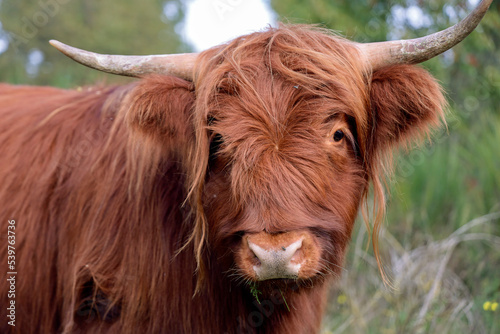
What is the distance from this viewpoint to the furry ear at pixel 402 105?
8.00 feet

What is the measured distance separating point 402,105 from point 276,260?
106cm

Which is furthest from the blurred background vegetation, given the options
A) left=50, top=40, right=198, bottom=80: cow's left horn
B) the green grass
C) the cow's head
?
left=50, top=40, right=198, bottom=80: cow's left horn

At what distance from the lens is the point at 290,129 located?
221cm

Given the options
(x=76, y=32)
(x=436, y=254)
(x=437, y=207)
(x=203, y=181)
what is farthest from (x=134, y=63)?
(x=76, y=32)

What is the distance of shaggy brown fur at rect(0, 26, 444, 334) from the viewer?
7.20ft

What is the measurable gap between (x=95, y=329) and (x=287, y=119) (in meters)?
1.50

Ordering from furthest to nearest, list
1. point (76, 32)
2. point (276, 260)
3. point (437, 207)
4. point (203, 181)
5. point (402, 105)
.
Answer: point (76, 32)
point (437, 207)
point (402, 105)
point (203, 181)
point (276, 260)

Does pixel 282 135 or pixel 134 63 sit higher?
pixel 134 63

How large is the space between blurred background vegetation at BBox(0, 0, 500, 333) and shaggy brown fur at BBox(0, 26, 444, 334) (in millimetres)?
620

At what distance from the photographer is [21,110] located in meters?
3.31

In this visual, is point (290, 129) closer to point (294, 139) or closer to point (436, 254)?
point (294, 139)

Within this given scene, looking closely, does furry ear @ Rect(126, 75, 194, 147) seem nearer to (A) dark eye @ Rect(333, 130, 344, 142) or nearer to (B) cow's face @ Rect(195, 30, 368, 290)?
(B) cow's face @ Rect(195, 30, 368, 290)

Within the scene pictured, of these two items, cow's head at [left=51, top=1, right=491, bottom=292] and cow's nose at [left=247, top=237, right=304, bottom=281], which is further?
cow's head at [left=51, top=1, right=491, bottom=292]

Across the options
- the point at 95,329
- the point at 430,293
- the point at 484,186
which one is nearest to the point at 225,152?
the point at 95,329
